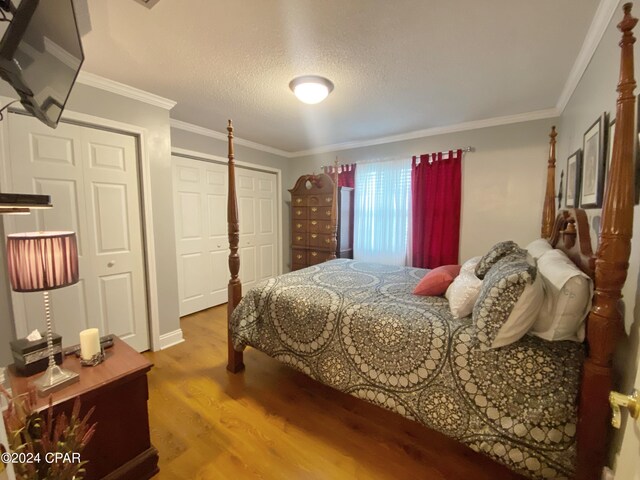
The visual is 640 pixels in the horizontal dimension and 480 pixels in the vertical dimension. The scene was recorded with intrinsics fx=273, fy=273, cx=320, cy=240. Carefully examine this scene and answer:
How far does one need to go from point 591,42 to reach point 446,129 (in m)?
1.68

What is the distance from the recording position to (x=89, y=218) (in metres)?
2.19

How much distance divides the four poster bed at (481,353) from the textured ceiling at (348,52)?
2.43 ft

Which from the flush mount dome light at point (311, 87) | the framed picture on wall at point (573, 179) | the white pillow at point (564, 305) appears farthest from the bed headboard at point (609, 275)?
the flush mount dome light at point (311, 87)

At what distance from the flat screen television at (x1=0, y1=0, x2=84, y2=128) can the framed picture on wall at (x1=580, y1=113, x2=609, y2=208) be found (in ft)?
8.18

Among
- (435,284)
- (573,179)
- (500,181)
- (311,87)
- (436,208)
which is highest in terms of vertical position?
(311,87)

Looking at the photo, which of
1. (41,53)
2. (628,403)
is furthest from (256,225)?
(628,403)

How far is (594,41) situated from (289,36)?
70.0 inches

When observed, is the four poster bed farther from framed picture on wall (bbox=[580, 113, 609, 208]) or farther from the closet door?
the closet door

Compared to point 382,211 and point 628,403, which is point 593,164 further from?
point 382,211

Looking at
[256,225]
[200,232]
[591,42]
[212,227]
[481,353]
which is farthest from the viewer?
[256,225]

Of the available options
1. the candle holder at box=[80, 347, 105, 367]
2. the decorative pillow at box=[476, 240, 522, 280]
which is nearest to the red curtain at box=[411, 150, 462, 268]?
the decorative pillow at box=[476, 240, 522, 280]

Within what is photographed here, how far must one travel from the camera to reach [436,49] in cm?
172

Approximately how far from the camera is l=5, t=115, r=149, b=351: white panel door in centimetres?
191

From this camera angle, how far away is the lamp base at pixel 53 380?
1120mm
